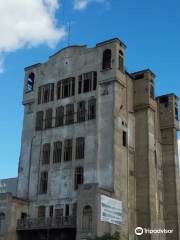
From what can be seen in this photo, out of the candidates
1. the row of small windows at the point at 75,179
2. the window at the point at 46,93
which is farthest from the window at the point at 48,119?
the row of small windows at the point at 75,179

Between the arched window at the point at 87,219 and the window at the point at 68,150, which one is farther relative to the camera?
the window at the point at 68,150

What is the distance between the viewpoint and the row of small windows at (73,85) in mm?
49625

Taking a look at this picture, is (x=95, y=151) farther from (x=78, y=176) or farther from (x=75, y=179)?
(x=75, y=179)

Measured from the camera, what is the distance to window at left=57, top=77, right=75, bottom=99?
168 feet

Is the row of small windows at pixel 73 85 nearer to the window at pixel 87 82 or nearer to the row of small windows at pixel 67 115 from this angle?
the window at pixel 87 82

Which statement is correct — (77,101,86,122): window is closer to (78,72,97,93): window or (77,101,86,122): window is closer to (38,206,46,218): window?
(78,72,97,93): window

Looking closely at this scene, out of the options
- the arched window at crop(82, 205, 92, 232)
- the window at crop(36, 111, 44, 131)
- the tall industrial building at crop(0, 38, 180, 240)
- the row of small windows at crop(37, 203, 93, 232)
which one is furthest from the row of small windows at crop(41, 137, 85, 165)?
the arched window at crop(82, 205, 92, 232)

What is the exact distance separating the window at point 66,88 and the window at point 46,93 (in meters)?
1.03

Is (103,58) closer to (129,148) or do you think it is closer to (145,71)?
(145,71)

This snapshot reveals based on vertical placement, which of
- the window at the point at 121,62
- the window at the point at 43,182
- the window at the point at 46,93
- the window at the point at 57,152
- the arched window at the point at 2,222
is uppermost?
the window at the point at 121,62

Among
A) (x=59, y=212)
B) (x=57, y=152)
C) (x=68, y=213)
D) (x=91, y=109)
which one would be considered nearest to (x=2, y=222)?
(x=59, y=212)

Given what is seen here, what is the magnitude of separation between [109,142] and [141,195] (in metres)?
7.21

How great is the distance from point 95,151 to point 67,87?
383 inches

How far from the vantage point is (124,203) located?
44812 millimetres
